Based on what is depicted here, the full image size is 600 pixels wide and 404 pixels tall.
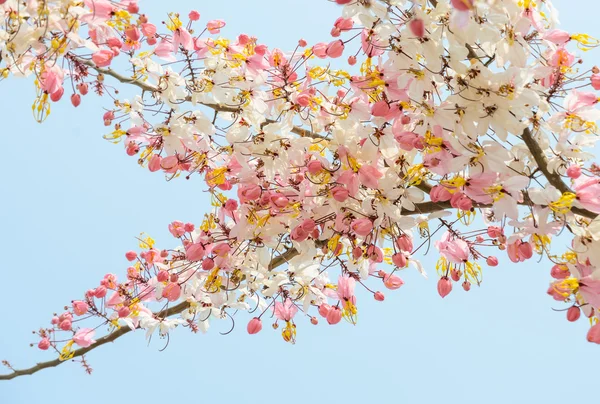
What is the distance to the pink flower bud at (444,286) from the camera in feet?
5.96

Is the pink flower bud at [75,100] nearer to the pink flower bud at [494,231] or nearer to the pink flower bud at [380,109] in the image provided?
the pink flower bud at [380,109]

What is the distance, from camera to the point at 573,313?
1.53 meters

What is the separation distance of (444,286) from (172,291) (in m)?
0.86

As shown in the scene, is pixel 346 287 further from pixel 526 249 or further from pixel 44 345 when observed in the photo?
pixel 44 345

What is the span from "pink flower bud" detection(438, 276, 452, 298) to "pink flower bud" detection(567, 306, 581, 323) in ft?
1.21

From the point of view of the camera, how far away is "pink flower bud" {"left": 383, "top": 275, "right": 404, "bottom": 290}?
2.02 meters

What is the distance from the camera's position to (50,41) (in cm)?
144

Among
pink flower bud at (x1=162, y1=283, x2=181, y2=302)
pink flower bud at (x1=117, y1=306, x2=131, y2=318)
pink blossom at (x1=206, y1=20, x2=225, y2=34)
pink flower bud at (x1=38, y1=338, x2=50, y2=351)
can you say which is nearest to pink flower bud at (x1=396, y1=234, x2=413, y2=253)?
pink flower bud at (x1=162, y1=283, x2=181, y2=302)

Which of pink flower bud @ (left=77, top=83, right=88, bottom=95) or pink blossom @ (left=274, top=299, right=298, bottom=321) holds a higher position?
pink flower bud @ (left=77, top=83, right=88, bottom=95)

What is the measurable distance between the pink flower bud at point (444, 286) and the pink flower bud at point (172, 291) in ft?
2.71

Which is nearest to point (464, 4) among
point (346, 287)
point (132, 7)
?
point (132, 7)

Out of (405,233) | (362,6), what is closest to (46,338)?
(405,233)

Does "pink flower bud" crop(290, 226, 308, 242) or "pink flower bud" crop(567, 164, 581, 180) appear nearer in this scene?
"pink flower bud" crop(567, 164, 581, 180)

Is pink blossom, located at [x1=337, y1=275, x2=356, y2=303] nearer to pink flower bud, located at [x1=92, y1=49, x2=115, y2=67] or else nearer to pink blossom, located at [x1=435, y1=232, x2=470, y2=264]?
pink blossom, located at [x1=435, y1=232, x2=470, y2=264]
